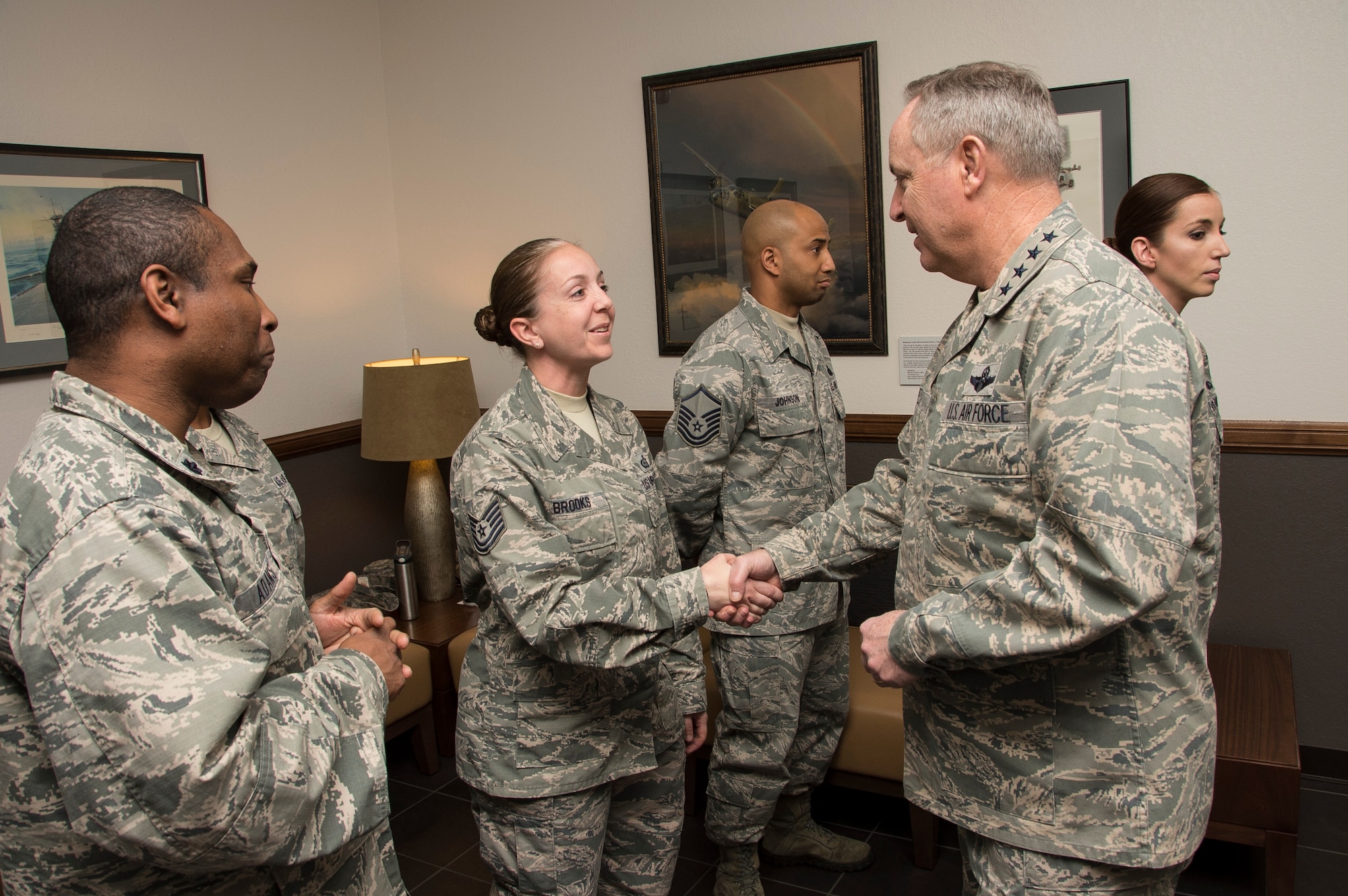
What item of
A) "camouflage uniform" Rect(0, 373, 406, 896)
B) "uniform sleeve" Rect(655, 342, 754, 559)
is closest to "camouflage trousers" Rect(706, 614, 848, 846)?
"uniform sleeve" Rect(655, 342, 754, 559)

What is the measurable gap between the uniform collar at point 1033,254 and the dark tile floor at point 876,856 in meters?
1.86

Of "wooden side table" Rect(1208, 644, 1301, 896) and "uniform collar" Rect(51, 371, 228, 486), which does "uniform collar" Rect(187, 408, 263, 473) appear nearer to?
"uniform collar" Rect(51, 371, 228, 486)

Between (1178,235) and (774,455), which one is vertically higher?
(1178,235)

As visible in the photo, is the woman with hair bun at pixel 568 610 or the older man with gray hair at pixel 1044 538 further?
the woman with hair bun at pixel 568 610

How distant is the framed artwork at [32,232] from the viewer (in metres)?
2.69

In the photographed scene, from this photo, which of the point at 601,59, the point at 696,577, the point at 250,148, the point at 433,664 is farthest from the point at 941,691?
the point at 250,148

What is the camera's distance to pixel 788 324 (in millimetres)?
2746

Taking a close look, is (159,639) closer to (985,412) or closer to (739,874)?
(985,412)

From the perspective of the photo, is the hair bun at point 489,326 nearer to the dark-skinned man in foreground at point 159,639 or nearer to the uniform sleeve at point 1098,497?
the dark-skinned man in foreground at point 159,639

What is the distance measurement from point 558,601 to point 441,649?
185 cm

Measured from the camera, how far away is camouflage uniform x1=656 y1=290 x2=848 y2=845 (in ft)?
8.19

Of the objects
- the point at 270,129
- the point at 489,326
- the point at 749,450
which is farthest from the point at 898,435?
the point at 270,129

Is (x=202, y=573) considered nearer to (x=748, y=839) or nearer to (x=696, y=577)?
(x=696, y=577)

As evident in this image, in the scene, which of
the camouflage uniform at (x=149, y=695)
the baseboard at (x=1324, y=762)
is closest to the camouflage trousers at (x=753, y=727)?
the camouflage uniform at (x=149, y=695)
